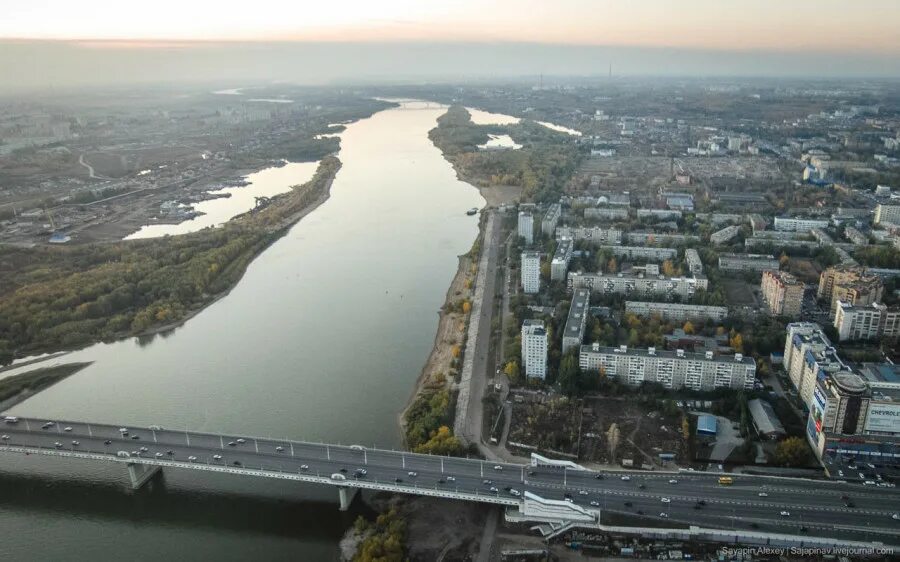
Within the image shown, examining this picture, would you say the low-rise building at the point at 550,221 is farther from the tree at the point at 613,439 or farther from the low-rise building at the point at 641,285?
the tree at the point at 613,439

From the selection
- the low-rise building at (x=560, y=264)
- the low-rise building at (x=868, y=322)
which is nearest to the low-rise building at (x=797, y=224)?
the low-rise building at (x=560, y=264)

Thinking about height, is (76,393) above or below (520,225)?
below

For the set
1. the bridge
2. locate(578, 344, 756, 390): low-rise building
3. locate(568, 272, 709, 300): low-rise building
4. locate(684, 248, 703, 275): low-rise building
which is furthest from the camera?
locate(684, 248, 703, 275): low-rise building

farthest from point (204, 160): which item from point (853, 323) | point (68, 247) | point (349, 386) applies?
point (853, 323)

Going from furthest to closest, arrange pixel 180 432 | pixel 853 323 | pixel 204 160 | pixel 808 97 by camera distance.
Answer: pixel 808 97 < pixel 204 160 < pixel 853 323 < pixel 180 432

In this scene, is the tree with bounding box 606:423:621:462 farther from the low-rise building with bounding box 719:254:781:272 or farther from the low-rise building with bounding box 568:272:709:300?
the low-rise building with bounding box 719:254:781:272

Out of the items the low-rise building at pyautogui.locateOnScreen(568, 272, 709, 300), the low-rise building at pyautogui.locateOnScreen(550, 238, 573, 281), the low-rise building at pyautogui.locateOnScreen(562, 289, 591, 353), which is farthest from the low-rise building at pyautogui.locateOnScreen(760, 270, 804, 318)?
the low-rise building at pyautogui.locateOnScreen(550, 238, 573, 281)

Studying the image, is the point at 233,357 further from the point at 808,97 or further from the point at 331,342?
the point at 808,97
